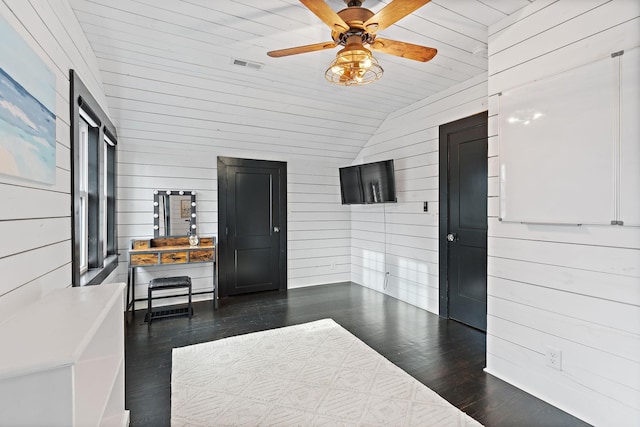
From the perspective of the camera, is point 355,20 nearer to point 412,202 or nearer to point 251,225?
point 412,202

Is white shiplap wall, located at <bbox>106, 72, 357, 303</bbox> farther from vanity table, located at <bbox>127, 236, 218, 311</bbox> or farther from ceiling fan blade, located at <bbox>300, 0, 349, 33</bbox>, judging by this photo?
ceiling fan blade, located at <bbox>300, 0, 349, 33</bbox>

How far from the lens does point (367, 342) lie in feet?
9.91

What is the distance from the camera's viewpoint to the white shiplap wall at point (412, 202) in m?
3.59

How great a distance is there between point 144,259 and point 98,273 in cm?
99

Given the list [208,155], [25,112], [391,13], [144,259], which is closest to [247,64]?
[391,13]

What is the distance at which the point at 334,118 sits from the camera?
427 cm

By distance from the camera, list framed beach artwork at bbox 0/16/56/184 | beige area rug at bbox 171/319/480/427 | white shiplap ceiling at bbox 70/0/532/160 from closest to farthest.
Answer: framed beach artwork at bbox 0/16/56/184 → beige area rug at bbox 171/319/480/427 → white shiplap ceiling at bbox 70/0/532/160

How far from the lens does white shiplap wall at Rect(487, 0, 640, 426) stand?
175 centimetres

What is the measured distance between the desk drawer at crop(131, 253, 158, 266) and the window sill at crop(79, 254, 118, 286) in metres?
0.19

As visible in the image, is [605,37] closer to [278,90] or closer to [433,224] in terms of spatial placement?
[433,224]

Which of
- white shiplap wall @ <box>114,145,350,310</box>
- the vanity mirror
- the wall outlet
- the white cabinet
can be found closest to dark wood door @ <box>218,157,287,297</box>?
white shiplap wall @ <box>114,145,350,310</box>

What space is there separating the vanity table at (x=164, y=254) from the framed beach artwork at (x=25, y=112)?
7.59ft

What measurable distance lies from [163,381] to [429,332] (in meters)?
2.50

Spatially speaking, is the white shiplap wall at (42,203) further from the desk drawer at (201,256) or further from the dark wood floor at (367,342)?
the desk drawer at (201,256)
